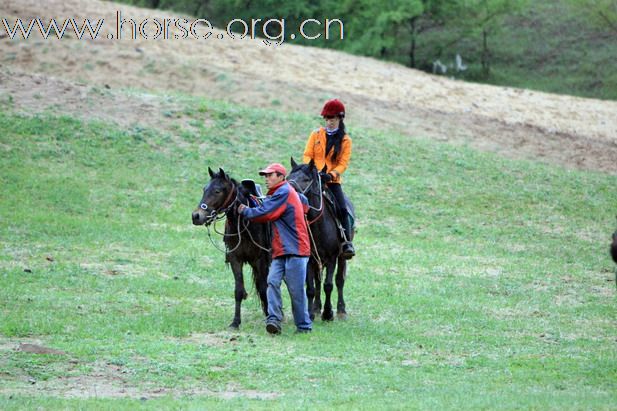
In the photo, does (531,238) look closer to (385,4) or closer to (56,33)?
(56,33)

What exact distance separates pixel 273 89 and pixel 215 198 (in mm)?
20251

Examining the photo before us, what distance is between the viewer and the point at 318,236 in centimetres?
1466

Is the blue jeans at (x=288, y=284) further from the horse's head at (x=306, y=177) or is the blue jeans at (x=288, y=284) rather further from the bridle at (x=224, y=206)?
the horse's head at (x=306, y=177)

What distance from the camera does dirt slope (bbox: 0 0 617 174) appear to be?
2980cm

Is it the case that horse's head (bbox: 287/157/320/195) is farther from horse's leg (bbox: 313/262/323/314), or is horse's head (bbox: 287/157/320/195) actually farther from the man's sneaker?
horse's leg (bbox: 313/262/323/314)

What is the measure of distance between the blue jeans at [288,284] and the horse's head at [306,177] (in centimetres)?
115

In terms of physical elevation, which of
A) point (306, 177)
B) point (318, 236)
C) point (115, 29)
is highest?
point (115, 29)

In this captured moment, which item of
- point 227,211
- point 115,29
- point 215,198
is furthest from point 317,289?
point 115,29

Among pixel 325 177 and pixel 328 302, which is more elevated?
pixel 325 177

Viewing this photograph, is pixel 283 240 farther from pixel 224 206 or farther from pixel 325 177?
pixel 325 177

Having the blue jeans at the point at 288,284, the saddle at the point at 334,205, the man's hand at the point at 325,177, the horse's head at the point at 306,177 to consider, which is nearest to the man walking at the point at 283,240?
the blue jeans at the point at 288,284

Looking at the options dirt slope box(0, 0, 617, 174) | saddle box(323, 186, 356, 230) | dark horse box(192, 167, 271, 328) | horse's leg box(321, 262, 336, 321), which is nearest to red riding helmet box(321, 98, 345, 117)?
saddle box(323, 186, 356, 230)

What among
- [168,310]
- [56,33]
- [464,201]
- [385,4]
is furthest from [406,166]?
[385,4]

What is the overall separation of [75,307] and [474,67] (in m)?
39.8
